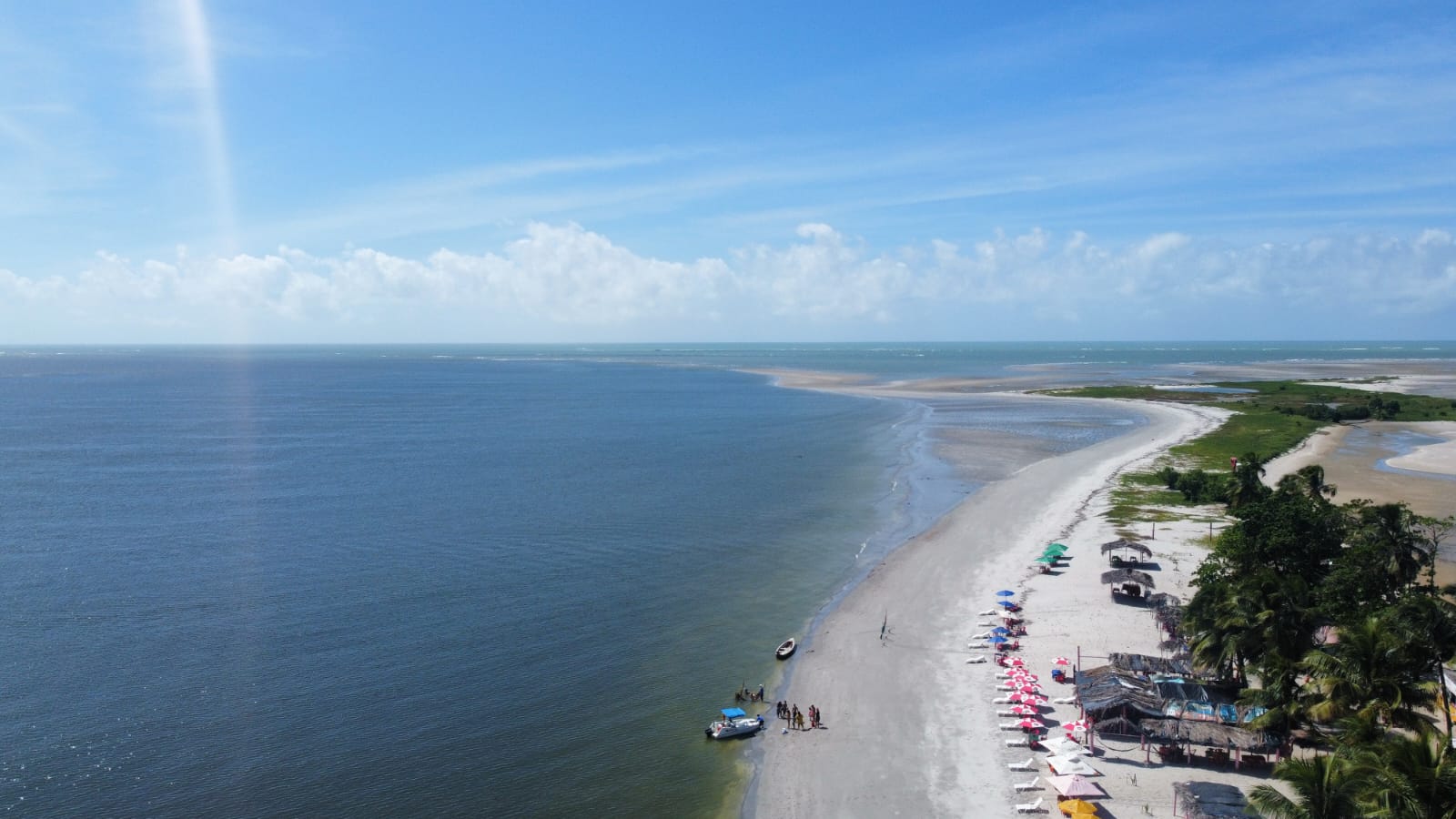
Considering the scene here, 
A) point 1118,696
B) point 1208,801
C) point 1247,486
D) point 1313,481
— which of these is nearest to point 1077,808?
point 1208,801

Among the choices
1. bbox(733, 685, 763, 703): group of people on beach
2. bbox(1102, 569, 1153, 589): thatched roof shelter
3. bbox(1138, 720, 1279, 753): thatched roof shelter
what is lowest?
bbox(733, 685, 763, 703): group of people on beach

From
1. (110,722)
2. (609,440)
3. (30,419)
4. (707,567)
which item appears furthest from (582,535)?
(30,419)

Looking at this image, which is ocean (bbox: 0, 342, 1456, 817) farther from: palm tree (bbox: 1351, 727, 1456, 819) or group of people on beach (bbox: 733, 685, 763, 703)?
palm tree (bbox: 1351, 727, 1456, 819)

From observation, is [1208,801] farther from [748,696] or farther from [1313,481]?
[1313,481]

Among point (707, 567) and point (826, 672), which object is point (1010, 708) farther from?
point (707, 567)

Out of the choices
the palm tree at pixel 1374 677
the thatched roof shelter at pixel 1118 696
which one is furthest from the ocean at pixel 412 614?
the palm tree at pixel 1374 677

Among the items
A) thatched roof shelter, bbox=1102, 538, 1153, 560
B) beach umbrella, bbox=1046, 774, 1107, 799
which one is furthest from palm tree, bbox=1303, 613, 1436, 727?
thatched roof shelter, bbox=1102, 538, 1153, 560
